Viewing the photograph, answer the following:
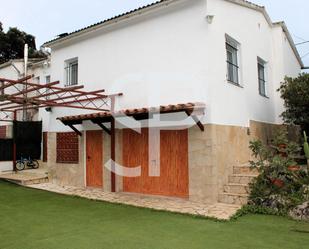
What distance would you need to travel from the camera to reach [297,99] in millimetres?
14953

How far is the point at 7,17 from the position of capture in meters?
41.6

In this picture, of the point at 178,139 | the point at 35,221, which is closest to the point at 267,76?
the point at 178,139

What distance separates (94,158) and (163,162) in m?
3.84

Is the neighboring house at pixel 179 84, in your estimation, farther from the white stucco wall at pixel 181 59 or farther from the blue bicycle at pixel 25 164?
the blue bicycle at pixel 25 164

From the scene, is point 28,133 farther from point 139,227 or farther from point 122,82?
point 139,227

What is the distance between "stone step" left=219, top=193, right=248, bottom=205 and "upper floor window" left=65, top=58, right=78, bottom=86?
9.16 meters

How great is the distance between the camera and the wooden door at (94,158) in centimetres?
1470

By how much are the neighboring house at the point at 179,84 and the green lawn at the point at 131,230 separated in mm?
2381

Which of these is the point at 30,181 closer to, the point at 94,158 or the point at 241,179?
the point at 94,158

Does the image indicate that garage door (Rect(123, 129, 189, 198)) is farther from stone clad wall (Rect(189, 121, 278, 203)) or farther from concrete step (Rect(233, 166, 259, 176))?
concrete step (Rect(233, 166, 259, 176))

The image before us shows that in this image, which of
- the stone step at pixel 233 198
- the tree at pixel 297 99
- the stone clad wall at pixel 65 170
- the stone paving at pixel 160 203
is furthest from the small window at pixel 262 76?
the stone clad wall at pixel 65 170

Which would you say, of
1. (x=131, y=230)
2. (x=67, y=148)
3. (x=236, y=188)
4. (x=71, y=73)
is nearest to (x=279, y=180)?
(x=236, y=188)

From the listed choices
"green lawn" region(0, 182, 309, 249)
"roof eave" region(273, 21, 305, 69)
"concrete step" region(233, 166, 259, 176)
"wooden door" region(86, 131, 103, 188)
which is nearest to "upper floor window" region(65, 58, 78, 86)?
"wooden door" region(86, 131, 103, 188)

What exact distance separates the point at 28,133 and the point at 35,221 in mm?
16057
